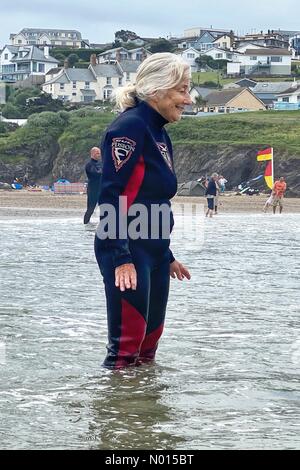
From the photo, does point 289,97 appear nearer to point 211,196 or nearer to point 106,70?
point 106,70

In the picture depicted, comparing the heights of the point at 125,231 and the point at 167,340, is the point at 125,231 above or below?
above

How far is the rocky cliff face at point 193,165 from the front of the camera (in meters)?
73.2

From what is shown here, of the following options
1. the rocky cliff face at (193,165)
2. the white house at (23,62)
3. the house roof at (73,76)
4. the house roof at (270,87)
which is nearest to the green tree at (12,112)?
the rocky cliff face at (193,165)

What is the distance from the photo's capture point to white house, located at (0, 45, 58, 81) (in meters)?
172

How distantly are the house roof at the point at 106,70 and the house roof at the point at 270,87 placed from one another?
2270 centimetres

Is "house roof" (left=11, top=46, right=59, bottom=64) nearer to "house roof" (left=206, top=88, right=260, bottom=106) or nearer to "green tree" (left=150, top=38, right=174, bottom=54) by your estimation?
"green tree" (left=150, top=38, right=174, bottom=54)

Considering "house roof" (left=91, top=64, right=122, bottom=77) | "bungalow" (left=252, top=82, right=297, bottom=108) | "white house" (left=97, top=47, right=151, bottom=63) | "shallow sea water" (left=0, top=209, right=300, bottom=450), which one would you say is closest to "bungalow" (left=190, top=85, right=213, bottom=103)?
"bungalow" (left=252, top=82, right=297, bottom=108)

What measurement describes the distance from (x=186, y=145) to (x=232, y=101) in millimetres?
45672

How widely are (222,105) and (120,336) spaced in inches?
4671

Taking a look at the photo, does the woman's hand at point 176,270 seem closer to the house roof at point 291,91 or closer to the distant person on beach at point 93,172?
the distant person on beach at point 93,172

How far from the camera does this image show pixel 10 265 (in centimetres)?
1238

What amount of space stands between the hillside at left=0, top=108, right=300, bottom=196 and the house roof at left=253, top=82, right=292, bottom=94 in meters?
44.1
